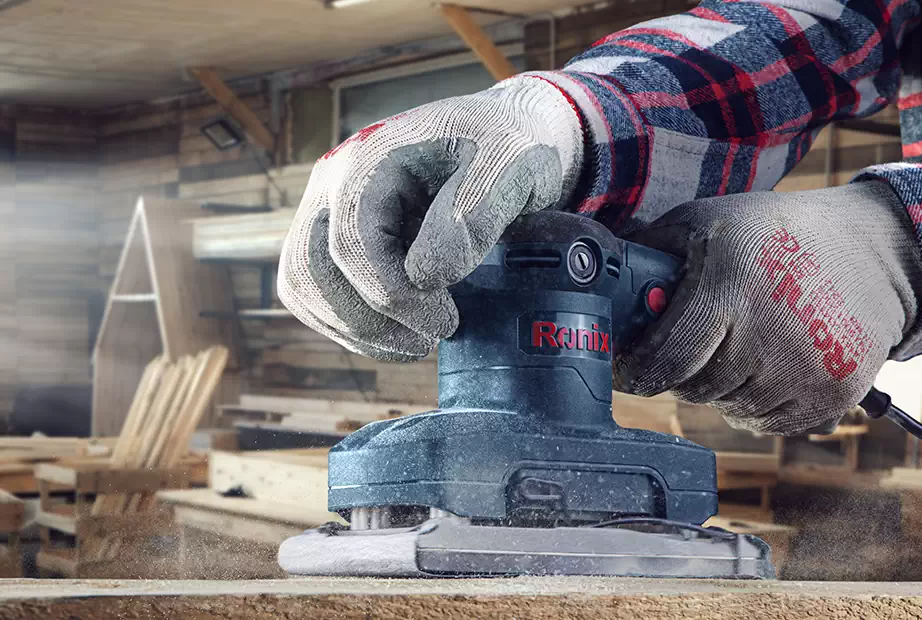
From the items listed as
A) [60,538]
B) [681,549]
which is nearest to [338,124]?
[60,538]

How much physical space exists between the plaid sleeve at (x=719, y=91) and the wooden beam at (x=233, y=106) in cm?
463

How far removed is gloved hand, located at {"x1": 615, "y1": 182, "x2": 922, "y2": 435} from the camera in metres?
0.91

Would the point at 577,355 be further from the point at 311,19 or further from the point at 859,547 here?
the point at 311,19

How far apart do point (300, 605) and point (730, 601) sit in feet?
0.80

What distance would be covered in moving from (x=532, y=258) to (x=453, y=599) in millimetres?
271

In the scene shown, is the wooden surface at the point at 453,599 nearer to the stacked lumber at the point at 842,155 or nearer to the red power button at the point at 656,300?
the red power button at the point at 656,300

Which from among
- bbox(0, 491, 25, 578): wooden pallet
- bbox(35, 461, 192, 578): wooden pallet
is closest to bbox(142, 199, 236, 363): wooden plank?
bbox(35, 461, 192, 578): wooden pallet

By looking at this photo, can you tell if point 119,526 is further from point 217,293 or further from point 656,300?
point 656,300

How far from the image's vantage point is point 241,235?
504 cm

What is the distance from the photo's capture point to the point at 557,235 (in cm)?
78

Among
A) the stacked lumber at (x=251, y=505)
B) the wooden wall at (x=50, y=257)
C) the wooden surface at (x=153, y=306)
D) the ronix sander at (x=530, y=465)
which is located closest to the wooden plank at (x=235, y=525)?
the stacked lumber at (x=251, y=505)

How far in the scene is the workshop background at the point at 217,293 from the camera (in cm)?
298

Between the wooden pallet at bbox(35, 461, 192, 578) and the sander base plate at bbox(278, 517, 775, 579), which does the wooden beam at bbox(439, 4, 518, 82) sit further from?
the sander base plate at bbox(278, 517, 775, 579)

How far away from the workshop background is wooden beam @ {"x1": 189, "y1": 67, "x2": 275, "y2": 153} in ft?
0.04
